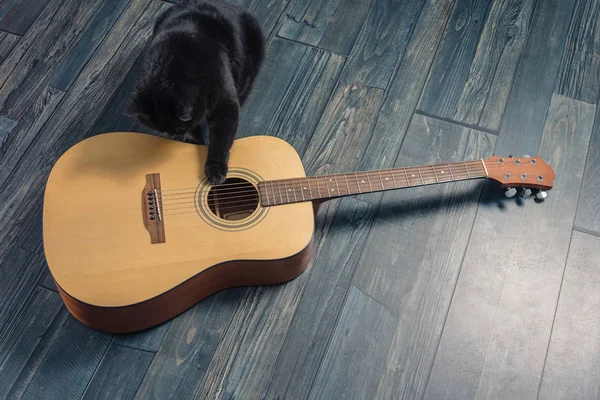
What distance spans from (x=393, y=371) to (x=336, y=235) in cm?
41

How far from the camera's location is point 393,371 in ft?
4.65

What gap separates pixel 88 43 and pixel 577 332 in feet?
6.04

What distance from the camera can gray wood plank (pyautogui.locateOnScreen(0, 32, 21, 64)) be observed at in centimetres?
188

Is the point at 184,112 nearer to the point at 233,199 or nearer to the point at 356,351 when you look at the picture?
the point at 233,199

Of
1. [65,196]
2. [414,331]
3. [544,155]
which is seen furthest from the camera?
[544,155]

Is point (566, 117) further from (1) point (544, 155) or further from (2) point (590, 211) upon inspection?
(2) point (590, 211)

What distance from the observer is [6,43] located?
1.90 meters

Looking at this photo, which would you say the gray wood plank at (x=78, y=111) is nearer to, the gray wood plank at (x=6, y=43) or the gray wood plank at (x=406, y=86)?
the gray wood plank at (x=6, y=43)

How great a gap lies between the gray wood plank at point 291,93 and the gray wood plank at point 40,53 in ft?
2.32

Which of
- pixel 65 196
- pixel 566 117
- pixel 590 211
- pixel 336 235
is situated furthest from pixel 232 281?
pixel 566 117

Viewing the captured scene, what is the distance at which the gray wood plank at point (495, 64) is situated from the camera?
1770 millimetres

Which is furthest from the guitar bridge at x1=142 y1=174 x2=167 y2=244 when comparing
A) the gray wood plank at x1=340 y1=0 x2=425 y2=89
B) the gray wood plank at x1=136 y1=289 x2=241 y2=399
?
the gray wood plank at x1=340 y1=0 x2=425 y2=89

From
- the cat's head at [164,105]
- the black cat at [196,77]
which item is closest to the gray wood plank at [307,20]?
the black cat at [196,77]

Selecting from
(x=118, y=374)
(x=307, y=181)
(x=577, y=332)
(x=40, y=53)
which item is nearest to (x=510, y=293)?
(x=577, y=332)
